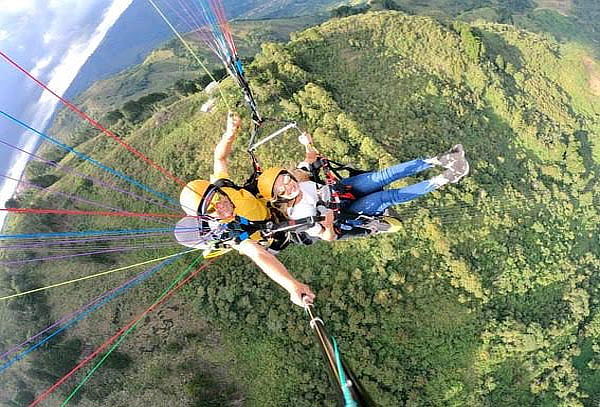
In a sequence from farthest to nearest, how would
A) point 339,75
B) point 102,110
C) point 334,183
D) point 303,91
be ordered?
1. point 102,110
2. point 339,75
3. point 303,91
4. point 334,183

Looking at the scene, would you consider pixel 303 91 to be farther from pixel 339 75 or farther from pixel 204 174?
pixel 204 174

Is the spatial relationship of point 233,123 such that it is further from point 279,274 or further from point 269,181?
point 279,274

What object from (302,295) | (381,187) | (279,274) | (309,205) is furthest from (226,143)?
(302,295)

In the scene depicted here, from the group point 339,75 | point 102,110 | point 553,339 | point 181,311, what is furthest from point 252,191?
point 102,110

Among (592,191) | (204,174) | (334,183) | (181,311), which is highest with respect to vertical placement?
(334,183)

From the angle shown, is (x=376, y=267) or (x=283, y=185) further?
(x=376, y=267)

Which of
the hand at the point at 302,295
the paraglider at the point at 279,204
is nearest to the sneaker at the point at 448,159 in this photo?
the paraglider at the point at 279,204
